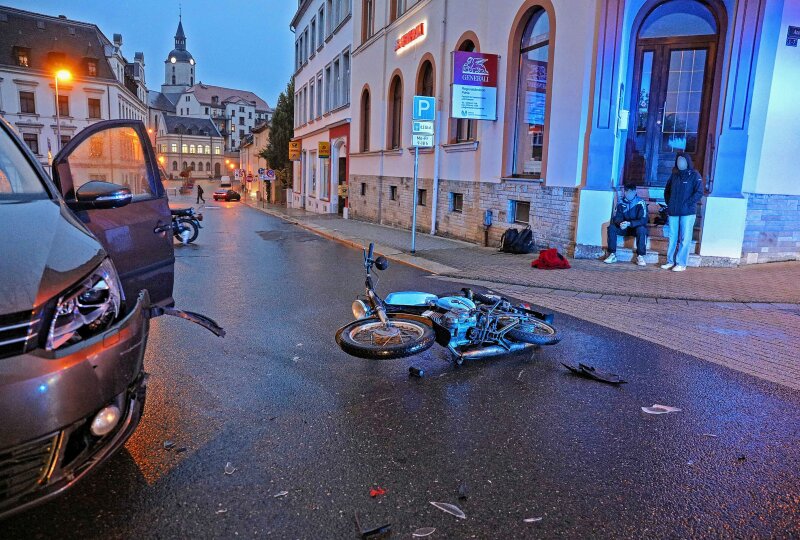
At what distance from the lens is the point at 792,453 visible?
351 centimetres

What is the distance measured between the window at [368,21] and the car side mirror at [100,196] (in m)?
22.3

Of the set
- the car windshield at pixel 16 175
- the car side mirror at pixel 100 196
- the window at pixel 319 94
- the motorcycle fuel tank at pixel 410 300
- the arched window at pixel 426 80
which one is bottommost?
the motorcycle fuel tank at pixel 410 300

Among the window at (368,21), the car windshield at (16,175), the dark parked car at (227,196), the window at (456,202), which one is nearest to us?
the car windshield at (16,175)

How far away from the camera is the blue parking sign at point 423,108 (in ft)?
41.6

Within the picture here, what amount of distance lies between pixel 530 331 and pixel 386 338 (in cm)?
138

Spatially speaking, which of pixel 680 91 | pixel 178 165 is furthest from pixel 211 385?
pixel 178 165

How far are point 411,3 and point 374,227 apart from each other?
7.65 m

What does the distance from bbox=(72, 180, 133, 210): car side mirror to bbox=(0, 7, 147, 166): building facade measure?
60.1m

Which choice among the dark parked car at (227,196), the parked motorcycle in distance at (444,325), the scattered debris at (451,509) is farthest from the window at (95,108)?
the scattered debris at (451,509)

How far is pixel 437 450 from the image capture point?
3436 mm

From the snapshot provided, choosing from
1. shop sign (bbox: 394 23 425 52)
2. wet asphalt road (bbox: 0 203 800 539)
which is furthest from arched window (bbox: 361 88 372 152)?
wet asphalt road (bbox: 0 203 800 539)

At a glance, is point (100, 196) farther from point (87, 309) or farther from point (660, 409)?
point (660, 409)

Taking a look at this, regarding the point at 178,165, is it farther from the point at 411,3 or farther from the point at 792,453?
the point at 792,453

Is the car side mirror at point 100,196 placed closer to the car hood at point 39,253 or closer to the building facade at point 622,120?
the car hood at point 39,253
